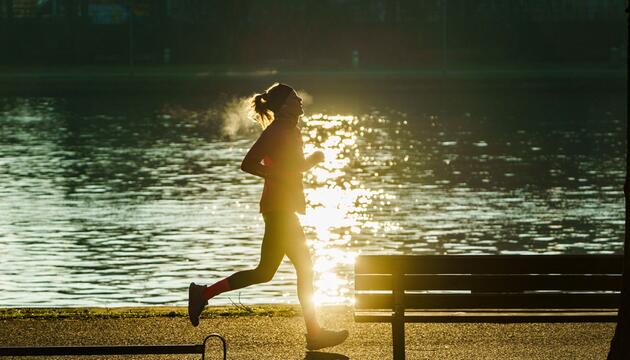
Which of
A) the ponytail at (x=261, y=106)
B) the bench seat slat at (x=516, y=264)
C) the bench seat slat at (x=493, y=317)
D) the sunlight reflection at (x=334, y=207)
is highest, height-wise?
the ponytail at (x=261, y=106)

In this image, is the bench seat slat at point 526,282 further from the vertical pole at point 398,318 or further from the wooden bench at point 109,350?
the wooden bench at point 109,350

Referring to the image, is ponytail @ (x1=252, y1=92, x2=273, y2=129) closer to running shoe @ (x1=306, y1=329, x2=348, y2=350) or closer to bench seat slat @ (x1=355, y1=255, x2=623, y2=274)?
running shoe @ (x1=306, y1=329, x2=348, y2=350)

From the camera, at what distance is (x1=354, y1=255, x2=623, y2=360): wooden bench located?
9.29 meters

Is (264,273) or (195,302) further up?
(264,273)

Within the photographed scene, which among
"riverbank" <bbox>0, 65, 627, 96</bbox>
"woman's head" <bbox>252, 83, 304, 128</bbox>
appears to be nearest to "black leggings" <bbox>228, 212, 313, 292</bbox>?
"woman's head" <bbox>252, 83, 304, 128</bbox>

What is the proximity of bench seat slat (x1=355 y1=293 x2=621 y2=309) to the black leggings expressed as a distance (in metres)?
0.94

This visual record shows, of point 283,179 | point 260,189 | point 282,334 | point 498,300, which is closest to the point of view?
point 498,300

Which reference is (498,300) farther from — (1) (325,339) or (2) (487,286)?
(1) (325,339)

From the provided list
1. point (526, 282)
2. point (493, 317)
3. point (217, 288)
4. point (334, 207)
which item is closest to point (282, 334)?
point (217, 288)

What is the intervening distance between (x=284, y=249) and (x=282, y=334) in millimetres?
785

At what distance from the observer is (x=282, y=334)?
35.9 feet

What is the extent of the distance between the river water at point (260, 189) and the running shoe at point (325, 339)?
900cm

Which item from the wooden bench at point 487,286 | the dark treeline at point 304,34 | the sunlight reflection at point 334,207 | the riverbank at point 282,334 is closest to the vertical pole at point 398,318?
the wooden bench at point 487,286

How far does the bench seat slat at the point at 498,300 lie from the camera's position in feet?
30.9
